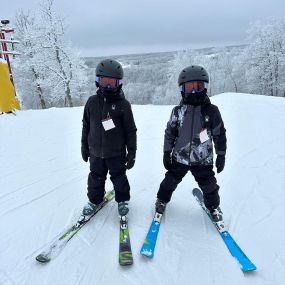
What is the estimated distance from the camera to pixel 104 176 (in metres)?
3.46

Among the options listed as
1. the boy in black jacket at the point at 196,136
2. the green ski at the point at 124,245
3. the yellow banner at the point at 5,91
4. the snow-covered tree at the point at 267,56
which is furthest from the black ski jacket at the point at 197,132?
the snow-covered tree at the point at 267,56

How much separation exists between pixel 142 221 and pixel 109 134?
3.58 ft

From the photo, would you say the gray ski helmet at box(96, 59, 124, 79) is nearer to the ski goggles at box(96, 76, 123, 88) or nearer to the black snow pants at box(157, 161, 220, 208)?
the ski goggles at box(96, 76, 123, 88)

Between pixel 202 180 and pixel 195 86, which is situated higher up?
pixel 195 86

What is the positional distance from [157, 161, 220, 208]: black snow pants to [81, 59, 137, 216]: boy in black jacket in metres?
0.48

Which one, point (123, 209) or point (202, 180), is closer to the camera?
point (202, 180)

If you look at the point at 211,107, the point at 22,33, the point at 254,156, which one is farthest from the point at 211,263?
the point at 22,33

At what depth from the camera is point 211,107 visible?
3.09 metres

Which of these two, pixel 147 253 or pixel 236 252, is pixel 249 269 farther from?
pixel 147 253

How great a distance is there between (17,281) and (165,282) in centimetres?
127

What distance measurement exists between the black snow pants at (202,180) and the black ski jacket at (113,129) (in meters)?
0.51

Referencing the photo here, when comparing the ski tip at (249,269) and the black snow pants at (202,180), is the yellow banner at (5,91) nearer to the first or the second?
the black snow pants at (202,180)

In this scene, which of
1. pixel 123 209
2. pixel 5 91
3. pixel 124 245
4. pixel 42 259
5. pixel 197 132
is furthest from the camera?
pixel 5 91

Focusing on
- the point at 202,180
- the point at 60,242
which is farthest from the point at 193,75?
the point at 60,242
